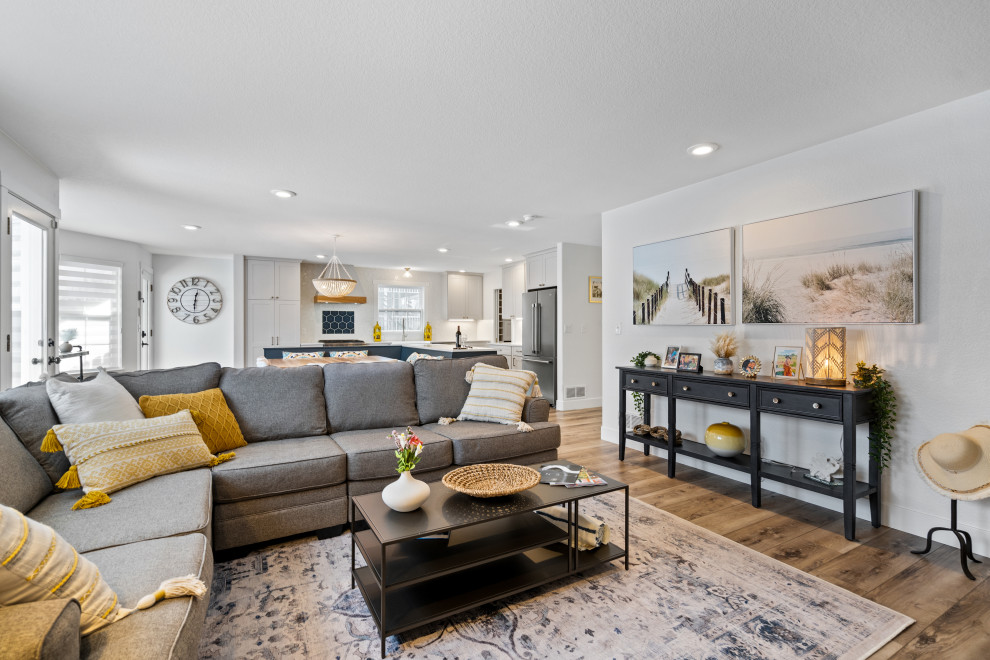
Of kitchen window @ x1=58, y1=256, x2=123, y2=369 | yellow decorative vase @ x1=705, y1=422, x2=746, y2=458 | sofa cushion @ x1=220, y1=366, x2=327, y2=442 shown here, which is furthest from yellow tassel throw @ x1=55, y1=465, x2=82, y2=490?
kitchen window @ x1=58, y1=256, x2=123, y2=369

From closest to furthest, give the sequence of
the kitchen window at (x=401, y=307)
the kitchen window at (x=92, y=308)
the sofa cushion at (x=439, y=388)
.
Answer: the sofa cushion at (x=439, y=388) → the kitchen window at (x=92, y=308) → the kitchen window at (x=401, y=307)

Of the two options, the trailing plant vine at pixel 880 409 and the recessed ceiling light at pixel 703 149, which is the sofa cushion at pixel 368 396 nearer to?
the recessed ceiling light at pixel 703 149

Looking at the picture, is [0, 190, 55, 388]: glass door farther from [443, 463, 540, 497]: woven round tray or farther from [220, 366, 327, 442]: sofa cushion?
[443, 463, 540, 497]: woven round tray

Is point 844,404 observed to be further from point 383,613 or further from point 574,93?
point 383,613

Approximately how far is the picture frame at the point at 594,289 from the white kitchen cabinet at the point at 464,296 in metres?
3.96

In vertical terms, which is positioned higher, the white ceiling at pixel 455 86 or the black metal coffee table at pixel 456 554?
the white ceiling at pixel 455 86

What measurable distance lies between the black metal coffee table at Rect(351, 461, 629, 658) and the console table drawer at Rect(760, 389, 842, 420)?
1418mm

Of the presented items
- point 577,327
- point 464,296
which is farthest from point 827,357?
point 464,296

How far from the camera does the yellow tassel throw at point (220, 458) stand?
242 cm

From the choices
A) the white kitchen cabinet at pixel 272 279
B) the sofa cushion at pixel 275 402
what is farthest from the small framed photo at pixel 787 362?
the white kitchen cabinet at pixel 272 279

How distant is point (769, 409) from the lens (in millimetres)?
3006

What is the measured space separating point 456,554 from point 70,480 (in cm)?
169

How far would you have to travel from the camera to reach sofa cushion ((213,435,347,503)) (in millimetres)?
2361

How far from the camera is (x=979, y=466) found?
7.22 ft
